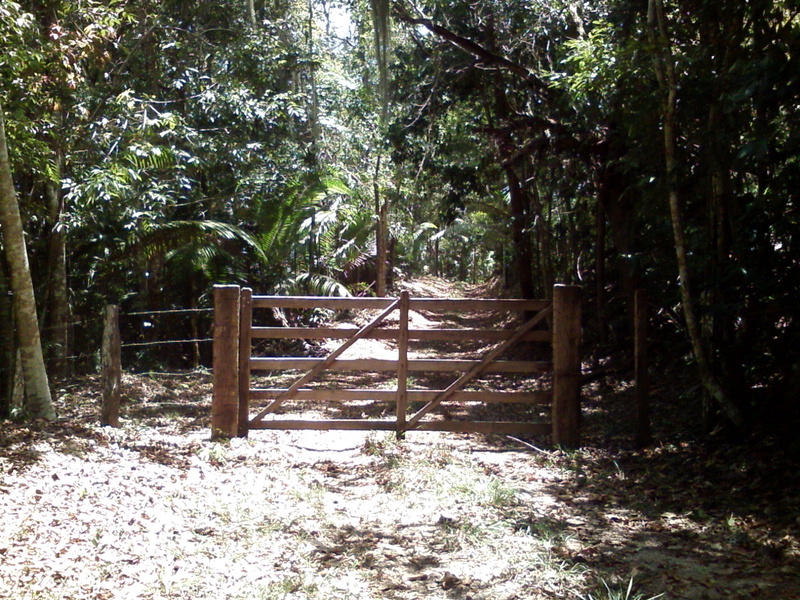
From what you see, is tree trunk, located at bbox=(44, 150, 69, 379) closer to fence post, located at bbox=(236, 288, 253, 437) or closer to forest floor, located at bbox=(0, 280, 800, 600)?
forest floor, located at bbox=(0, 280, 800, 600)

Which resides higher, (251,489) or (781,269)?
(781,269)

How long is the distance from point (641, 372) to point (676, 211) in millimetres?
1646

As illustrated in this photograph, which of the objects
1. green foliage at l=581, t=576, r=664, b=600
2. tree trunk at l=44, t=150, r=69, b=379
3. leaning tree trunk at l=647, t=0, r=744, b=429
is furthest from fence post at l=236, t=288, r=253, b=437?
tree trunk at l=44, t=150, r=69, b=379

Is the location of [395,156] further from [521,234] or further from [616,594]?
[616,594]

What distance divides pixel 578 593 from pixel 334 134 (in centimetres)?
1502

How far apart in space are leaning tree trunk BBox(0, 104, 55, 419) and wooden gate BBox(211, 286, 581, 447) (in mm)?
1949

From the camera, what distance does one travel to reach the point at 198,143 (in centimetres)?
1261

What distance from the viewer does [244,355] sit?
793cm


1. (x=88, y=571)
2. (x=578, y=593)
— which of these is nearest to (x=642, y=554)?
(x=578, y=593)

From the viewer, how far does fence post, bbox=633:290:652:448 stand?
24.6 feet

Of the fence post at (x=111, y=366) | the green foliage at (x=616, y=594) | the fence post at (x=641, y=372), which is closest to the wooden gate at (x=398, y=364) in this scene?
the fence post at (x=641, y=372)

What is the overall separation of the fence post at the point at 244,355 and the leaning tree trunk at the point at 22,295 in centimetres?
215

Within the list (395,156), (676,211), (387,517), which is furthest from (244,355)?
(395,156)

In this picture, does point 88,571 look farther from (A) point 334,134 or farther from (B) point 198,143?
(A) point 334,134
